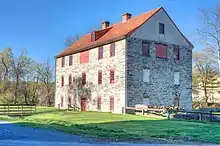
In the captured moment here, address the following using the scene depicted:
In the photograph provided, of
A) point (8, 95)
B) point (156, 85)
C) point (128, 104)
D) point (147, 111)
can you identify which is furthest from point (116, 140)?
point (8, 95)

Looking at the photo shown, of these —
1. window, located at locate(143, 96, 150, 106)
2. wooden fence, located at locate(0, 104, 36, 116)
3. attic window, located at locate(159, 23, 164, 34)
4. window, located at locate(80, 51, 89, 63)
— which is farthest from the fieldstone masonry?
wooden fence, located at locate(0, 104, 36, 116)

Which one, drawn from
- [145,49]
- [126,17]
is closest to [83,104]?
[145,49]

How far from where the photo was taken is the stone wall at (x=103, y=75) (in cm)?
3142

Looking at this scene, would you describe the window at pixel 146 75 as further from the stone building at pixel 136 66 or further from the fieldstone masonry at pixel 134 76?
the fieldstone masonry at pixel 134 76

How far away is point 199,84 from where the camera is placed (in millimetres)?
57031

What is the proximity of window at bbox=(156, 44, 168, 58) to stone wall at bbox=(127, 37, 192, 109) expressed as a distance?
405mm

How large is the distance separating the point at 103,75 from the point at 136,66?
4.37 meters

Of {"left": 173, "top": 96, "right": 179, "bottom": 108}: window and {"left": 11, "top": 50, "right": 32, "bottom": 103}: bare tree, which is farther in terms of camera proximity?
→ {"left": 11, "top": 50, "right": 32, "bottom": 103}: bare tree

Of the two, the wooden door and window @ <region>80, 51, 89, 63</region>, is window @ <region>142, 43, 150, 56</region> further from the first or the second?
the wooden door

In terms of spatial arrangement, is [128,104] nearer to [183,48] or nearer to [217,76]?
[183,48]

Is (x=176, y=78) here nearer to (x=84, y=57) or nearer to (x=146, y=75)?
(x=146, y=75)

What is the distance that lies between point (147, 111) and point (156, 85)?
5.62 m

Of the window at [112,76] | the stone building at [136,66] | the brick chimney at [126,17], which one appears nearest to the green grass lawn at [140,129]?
the stone building at [136,66]

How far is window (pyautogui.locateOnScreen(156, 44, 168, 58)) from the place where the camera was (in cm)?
3356
